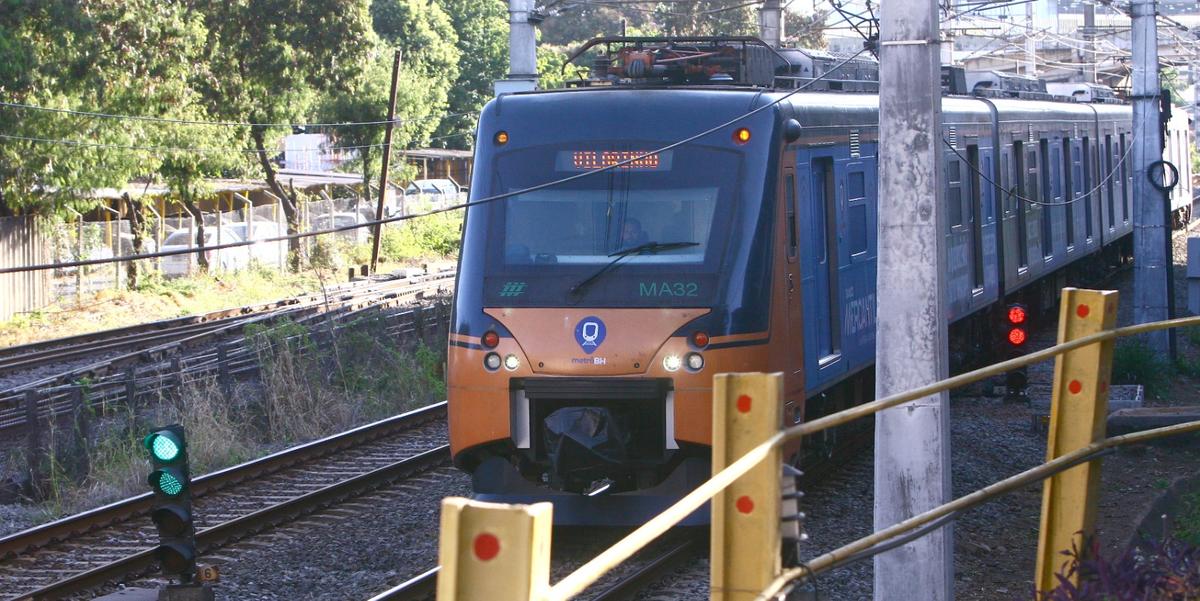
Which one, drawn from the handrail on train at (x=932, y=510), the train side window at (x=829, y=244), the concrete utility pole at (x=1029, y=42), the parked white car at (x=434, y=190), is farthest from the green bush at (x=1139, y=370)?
the parked white car at (x=434, y=190)

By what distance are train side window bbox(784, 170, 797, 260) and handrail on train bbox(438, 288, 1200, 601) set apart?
13.0 feet

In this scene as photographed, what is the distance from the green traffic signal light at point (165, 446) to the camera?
→ 7841 mm

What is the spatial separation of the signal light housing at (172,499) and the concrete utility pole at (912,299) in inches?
140

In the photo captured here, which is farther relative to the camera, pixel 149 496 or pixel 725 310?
pixel 149 496

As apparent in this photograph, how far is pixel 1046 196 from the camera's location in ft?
64.2

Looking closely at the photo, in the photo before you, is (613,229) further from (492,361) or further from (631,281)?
(492,361)

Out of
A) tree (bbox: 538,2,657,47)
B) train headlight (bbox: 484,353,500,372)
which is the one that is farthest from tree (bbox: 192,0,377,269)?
tree (bbox: 538,2,657,47)

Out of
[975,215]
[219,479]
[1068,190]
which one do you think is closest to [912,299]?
[219,479]

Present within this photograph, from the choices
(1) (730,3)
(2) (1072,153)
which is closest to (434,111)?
(1) (730,3)

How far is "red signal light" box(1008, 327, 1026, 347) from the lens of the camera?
1330 centimetres

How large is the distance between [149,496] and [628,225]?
15.1ft

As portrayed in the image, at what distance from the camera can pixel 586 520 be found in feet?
30.7

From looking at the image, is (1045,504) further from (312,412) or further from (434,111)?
(434,111)

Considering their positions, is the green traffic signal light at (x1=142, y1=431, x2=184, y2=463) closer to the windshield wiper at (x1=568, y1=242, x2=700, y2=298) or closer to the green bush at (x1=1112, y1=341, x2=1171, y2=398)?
the windshield wiper at (x1=568, y1=242, x2=700, y2=298)
